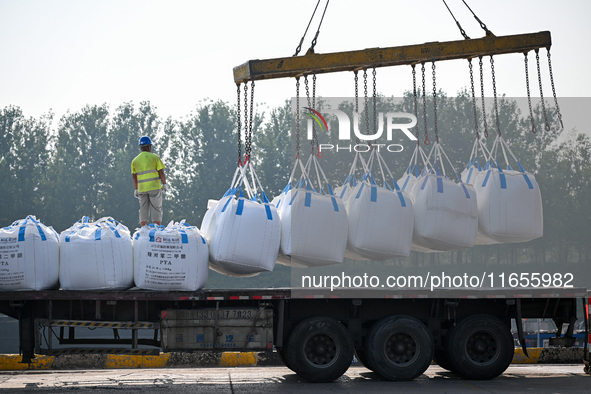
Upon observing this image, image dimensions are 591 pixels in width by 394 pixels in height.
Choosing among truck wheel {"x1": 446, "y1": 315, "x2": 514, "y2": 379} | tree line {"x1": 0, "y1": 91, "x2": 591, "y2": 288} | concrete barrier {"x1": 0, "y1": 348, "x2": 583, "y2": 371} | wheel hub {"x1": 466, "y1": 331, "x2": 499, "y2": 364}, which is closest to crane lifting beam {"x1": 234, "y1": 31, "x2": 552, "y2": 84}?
truck wheel {"x1": 446, "y1": 315, "x2": 514, "y2": 379}

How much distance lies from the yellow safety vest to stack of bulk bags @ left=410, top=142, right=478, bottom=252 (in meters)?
3.38

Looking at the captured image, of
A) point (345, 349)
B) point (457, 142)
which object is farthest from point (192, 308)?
point (457, 142)

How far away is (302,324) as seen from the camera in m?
9.77

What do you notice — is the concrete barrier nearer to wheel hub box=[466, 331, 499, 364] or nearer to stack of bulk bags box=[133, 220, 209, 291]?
stack of bulk bags box=[133, 220, 209, 291]

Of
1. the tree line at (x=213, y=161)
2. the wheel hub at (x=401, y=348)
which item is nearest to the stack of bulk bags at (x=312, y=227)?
the wheel hub at (x=401, y=348)

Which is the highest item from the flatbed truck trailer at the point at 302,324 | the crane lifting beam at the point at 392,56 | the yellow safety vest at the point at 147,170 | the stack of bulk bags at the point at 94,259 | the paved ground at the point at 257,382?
the crane lifting beam at the point at 392,56

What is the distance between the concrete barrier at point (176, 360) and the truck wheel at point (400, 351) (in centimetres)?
158

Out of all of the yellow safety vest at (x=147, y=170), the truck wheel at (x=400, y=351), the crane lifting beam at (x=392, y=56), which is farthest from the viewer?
the yellow safety vest at (x=147, y=170)

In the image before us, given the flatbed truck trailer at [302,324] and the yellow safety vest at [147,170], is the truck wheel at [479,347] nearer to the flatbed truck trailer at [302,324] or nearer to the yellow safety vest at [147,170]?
the flatbed truck trailer at [302,324]

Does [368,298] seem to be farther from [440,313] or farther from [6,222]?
[6,222]

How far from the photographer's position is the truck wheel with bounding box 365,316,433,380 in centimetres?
984

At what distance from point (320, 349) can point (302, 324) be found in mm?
368

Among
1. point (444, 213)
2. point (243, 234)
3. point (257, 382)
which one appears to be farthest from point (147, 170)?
point (444, 213)

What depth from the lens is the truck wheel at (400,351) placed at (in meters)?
9.84
